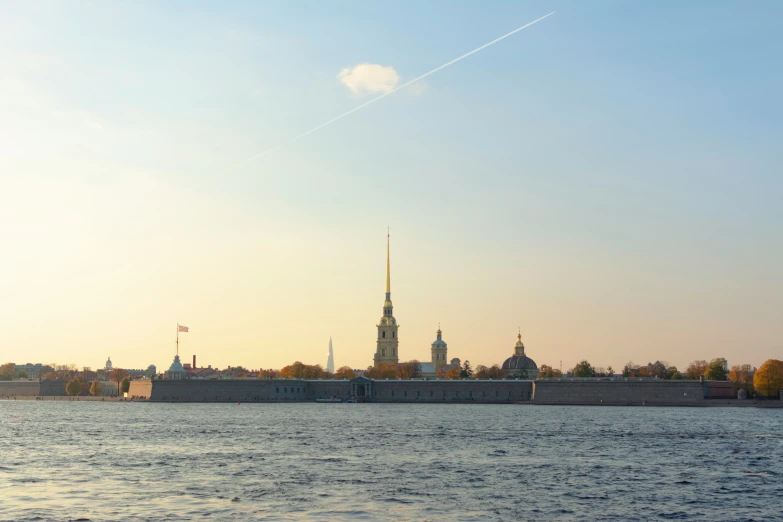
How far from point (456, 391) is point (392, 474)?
10349cm

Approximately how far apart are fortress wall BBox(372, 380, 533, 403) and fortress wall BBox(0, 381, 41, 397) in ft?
258

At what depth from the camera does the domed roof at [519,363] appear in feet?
605

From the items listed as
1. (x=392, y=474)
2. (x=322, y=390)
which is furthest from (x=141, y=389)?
(x=392, y=474)

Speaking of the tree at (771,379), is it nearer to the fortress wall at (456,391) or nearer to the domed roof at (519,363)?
the fortress wall at (456,391)

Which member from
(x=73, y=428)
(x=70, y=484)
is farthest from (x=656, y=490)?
(x=73, y=428)

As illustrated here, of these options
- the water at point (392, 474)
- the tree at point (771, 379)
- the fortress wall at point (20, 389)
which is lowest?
the water at point (392, 474)

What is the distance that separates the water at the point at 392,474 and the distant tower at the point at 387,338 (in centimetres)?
13177

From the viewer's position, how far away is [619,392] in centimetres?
12581

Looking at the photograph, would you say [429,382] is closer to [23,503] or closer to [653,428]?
[653,428]

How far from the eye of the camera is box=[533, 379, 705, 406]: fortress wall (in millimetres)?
119875

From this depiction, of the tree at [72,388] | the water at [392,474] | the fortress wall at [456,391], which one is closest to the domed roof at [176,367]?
the fortress wall at [456,391]

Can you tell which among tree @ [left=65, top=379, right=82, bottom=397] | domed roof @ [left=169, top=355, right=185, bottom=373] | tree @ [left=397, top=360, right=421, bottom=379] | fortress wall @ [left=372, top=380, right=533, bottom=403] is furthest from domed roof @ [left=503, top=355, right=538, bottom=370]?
tree @ [left=65, top=379, right=82, bottom=397]

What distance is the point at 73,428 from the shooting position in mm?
71938

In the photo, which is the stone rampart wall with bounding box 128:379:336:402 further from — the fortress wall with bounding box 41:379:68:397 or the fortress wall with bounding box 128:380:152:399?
the fortress wall with bounding box 41:379:68:397
